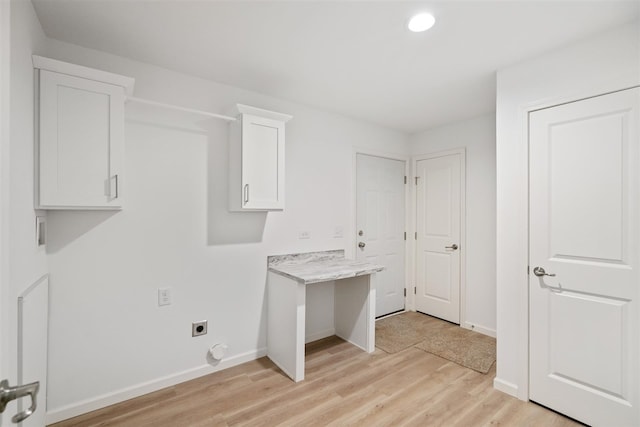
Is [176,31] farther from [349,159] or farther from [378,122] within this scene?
[378,122]

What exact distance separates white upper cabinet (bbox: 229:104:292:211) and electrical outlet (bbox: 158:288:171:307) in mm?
803

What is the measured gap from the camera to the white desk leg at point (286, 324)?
235cm

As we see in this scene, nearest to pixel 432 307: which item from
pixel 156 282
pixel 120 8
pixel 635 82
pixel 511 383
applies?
pixel 511 383

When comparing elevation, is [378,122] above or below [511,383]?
above

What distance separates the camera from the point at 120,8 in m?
1.64

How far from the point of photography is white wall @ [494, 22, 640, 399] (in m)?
1.91

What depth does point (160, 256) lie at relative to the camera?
2.25 metres

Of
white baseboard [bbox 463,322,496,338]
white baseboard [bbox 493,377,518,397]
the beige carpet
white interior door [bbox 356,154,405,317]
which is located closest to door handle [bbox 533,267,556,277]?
white baseboard [bbox 493,377,518,397]

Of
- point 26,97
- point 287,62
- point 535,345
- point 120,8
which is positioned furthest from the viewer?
point 287,62

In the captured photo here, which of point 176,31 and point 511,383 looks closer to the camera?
point 176,31

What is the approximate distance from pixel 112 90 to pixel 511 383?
3.38 m

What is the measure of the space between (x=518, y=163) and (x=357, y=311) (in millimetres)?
1900

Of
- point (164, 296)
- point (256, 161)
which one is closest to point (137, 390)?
point (164, 296)

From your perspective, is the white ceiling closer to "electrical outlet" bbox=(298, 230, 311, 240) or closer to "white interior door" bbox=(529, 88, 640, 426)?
"white interior door" bbox=(529, 88, 640, 426)
